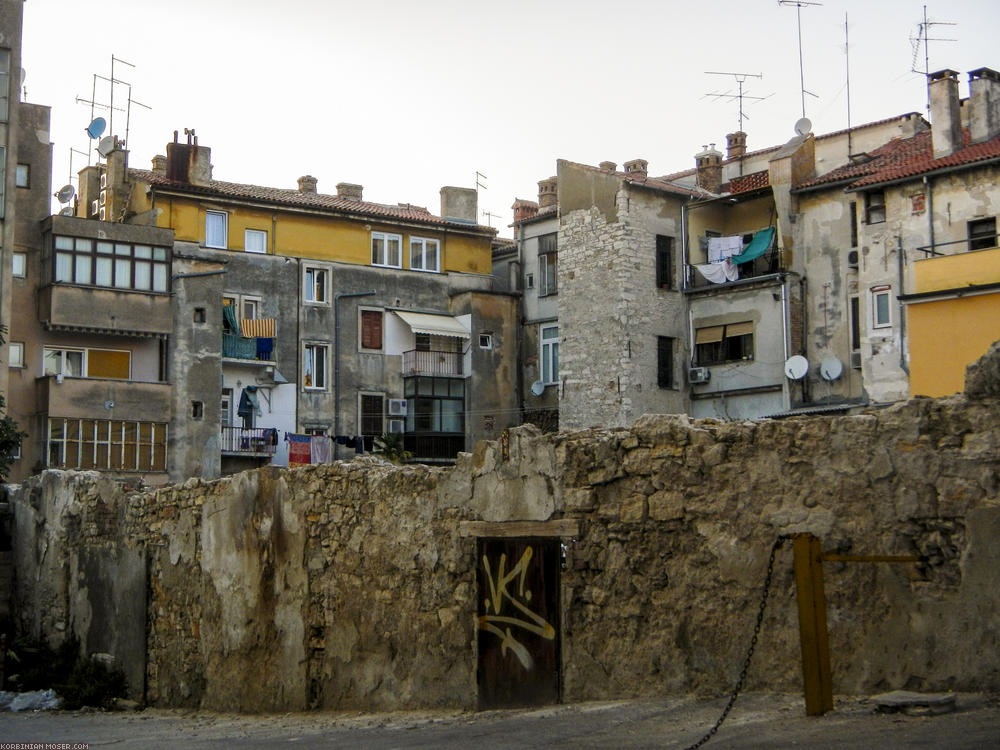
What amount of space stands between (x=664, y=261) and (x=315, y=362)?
43.6ft

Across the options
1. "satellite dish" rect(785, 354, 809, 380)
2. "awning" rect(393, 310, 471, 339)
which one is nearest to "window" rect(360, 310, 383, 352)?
"awning" rect(393, 310, 471, 339)

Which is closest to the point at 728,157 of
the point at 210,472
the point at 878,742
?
the point at 210,472

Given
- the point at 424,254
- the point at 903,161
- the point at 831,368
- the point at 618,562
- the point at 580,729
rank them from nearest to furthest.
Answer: the point at 580,729 → the point at 618,562 → the point at 903,161 → the point at 831,368 → the point at 424,254

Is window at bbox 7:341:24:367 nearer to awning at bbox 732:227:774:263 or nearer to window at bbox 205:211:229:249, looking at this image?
window at bbox 205:211:229:249

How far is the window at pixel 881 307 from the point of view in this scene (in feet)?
126

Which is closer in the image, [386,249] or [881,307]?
[881,307]

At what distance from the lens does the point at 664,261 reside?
45219 millimetres

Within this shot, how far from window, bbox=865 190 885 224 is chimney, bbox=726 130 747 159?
13.3 metres

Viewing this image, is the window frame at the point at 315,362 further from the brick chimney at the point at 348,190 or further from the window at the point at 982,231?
the window at the point at 982,231

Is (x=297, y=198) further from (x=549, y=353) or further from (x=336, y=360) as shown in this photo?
(x=549, y=353)

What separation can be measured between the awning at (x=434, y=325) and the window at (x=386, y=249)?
199cm

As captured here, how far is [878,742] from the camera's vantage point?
8.83 metres

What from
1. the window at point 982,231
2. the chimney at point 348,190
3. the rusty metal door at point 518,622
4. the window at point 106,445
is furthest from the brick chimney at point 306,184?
the rusty metal door at point 518,622

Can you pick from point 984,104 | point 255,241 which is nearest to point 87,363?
point 255,241
